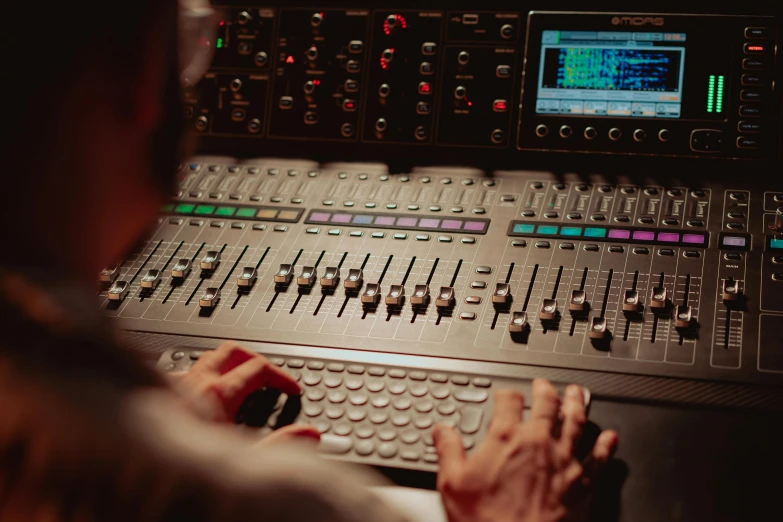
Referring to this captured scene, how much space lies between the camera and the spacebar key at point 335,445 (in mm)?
1307

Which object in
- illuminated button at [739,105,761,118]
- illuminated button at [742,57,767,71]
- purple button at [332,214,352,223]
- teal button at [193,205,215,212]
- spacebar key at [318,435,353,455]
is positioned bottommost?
spacebar key at [318,435,353,455]

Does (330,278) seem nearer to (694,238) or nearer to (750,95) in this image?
(694,238)

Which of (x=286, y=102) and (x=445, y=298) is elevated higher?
(x=286, y=102)

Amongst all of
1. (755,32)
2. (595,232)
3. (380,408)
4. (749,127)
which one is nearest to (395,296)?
(380,408)

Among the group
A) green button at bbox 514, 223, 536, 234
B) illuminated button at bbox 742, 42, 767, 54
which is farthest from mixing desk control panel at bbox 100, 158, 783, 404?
illuminated button at bbox 742, 42, 767, 54

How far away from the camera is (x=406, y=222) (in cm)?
185

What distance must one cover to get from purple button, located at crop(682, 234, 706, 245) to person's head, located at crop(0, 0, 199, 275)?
1.20 m

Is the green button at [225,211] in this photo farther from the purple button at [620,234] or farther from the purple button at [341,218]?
the purple button at [620,234]

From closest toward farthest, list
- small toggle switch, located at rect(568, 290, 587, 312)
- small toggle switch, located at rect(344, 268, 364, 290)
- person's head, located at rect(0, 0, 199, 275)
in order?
1. person's head, located at rect(0, 0, 199, 275)
2. small toggle switch, located at rect(568, 290, 587, 312)
3. small toggle switch, located at rect(344, 268, 364, 290)

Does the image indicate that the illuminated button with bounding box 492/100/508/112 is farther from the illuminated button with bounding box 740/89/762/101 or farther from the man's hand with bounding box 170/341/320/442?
the man's hand with bounding box 170/341/320/442

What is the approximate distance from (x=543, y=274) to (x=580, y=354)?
9.2 inches

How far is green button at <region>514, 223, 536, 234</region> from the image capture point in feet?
5.83

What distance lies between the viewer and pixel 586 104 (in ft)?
6.44

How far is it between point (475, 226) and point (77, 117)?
120cm
